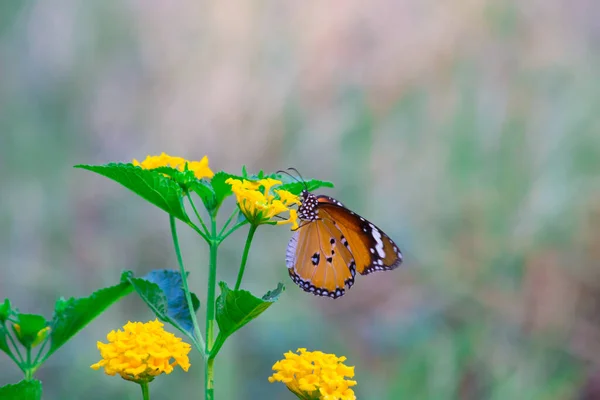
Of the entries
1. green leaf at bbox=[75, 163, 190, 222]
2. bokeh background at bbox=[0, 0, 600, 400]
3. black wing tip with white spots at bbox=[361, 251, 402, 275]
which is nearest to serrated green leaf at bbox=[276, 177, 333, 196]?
green leaf at bbox=[75, 163, 190, 222]

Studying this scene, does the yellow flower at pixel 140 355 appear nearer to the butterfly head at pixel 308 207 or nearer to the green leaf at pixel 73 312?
the green leaf at pixel 73 312

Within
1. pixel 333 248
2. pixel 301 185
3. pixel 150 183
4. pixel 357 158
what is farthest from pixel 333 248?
pixel 357 158

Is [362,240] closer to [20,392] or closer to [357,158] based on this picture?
[20,392]

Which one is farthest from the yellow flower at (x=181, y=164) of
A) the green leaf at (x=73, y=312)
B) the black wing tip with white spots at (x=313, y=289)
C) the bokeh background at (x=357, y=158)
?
the bokeh background at (x=357, y=158)

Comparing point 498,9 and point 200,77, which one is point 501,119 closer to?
point 498,9

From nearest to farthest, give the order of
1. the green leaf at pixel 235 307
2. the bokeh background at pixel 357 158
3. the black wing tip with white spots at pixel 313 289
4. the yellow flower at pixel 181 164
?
1. the green leaf at pixel 235 307
2. the yellow flower at pixel 181 164
3. the black wing tip with white spots at pixel 313 289
4. the bokeh background at pixel 357 158
